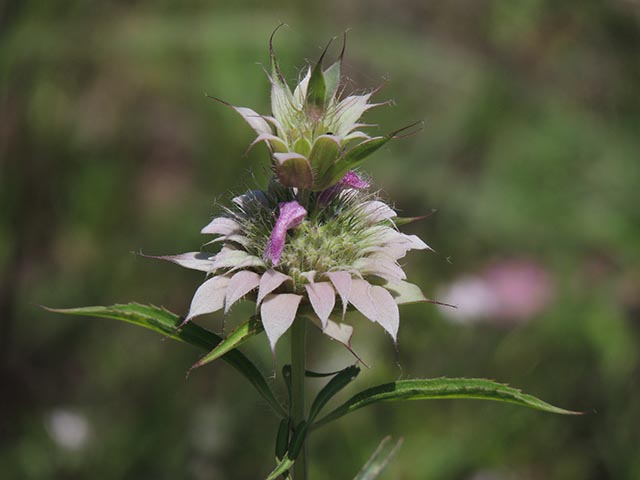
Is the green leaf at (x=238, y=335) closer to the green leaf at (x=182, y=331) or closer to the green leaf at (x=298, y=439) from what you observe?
the green leaf at (x=182, y=331)

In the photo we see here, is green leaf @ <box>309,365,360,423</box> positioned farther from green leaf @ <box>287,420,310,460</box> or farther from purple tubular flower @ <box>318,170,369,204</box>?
purple tubular flower @ <box>318,170,369,204</box>

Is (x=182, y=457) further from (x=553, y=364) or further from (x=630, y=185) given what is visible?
(x=630, y=185)

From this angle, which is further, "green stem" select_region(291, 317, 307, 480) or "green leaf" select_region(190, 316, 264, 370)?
"green stem" select_region(291, 317, 307, 480)

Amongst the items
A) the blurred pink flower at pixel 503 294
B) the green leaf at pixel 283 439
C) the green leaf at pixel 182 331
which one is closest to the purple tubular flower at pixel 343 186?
the green leaf at pixel 182 331

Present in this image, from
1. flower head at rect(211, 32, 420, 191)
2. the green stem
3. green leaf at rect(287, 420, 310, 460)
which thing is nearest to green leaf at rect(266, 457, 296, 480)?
green leaf at rect(287, 420, 310, 460)

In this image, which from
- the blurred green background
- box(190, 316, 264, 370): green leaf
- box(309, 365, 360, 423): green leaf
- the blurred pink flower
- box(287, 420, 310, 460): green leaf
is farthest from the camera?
the blurred pink flower

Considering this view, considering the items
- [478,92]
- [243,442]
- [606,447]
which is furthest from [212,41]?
[606,447]
